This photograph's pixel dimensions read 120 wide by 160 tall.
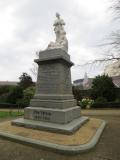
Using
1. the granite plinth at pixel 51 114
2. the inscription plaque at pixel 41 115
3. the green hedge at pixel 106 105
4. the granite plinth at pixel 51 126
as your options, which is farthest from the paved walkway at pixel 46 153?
the green hedge at pixel 106 105

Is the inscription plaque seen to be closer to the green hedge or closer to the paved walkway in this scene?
the paved walkway

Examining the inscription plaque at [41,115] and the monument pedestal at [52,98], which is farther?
the inscription plaque at [41,115]

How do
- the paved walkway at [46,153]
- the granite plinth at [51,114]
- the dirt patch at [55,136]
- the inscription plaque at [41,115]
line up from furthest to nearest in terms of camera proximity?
1. the inscription plaque at [41,115]
2. the granite plinth at [51,114]
3. the dirt patch at [55,136]
4. the paved walkway at [46,153]

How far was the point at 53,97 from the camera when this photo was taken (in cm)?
847

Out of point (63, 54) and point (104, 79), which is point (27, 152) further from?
point (104, 79)

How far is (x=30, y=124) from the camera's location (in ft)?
24.9

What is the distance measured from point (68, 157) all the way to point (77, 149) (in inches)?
13.2

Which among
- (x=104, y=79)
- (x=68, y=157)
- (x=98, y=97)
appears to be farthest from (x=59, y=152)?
(x=104, y=79)

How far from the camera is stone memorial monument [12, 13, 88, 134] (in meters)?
7.73

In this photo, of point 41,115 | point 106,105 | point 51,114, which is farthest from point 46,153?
point 106,105

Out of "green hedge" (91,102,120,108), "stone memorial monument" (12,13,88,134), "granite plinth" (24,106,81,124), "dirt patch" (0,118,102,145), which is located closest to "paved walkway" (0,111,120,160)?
"dirt patch" (0,118,102,145)

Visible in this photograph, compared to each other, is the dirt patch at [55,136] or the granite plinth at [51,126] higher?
the granite plinth at [51,126]

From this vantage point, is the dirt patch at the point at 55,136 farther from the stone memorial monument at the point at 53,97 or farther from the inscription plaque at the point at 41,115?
the inscription plaque at the point at 41,115

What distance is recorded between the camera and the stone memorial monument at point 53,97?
7731 millimetres
